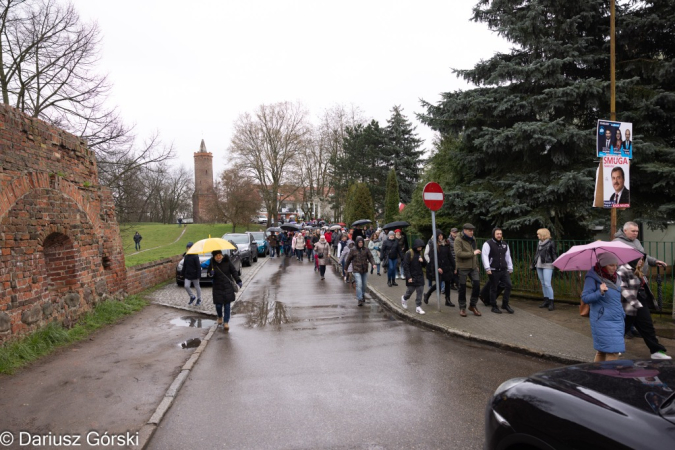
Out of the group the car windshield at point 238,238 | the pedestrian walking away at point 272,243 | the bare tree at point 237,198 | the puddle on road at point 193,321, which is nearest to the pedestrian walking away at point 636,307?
the puddle on road at point 193,321

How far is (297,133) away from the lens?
177 feet

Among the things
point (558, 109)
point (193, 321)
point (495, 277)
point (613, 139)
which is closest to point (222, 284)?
point (193, 321)

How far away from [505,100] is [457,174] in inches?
117

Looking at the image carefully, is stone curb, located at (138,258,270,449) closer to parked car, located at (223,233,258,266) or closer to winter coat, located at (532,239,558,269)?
winter coat, located at (532,239,558,269)

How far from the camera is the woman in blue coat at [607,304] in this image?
4863mm

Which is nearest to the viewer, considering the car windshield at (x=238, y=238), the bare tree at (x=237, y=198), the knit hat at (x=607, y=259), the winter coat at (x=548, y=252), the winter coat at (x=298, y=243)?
the knit hat at (x=607, y=259)

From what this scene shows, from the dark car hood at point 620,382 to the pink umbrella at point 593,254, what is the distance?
93.7 inches

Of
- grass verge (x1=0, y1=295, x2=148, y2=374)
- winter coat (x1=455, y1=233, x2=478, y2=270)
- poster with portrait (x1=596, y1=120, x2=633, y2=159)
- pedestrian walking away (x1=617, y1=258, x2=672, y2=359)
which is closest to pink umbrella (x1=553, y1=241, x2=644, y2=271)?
pedestrian walking away (x1=617, y1=258, x2=672, y2=359)

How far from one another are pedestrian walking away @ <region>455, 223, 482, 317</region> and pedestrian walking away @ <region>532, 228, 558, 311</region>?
1474mm

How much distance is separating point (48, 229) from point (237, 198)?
1701 inches

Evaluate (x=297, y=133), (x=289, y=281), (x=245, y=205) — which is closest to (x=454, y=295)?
(x=289, y=281)

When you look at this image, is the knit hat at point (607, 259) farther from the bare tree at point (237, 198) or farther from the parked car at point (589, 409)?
the bare tree at point (237, 198)

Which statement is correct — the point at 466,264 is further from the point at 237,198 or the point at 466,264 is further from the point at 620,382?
the point at 237,198

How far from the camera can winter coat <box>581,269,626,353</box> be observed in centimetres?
488
